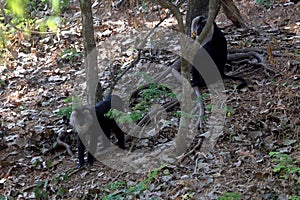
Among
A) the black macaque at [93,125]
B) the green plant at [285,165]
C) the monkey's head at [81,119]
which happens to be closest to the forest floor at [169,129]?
the green plant at [285,165]

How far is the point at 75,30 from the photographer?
10.6 m

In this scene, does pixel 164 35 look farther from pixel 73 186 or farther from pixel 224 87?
pixel 73 186

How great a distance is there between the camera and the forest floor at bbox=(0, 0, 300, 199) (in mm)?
4535

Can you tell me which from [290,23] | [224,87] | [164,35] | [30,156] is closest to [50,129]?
[30,156]

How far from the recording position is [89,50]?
21.2 feet

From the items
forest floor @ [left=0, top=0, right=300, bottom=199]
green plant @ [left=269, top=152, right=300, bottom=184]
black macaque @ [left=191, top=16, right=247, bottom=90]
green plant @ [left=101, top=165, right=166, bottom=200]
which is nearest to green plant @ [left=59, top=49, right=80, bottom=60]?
forest floor @ [left=0, top=0, right=300, bottom=199]

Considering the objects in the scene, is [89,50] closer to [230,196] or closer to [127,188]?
[127,188]

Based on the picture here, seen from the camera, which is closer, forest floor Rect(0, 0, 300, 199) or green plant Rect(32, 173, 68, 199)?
forest floor Rect(0, 0, 300, 199)

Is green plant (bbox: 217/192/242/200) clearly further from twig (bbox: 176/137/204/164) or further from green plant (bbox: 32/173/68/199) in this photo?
green plant (bbox: 32/173/68/199)

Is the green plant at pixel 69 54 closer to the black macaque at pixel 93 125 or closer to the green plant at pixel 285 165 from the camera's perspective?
the black macaque at pixel 93 125

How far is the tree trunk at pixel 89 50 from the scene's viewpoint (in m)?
6.34

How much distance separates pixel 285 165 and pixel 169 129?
196 cm

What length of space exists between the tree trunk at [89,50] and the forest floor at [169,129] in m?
0.74

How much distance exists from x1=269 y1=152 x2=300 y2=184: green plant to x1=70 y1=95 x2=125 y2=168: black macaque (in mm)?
2335
